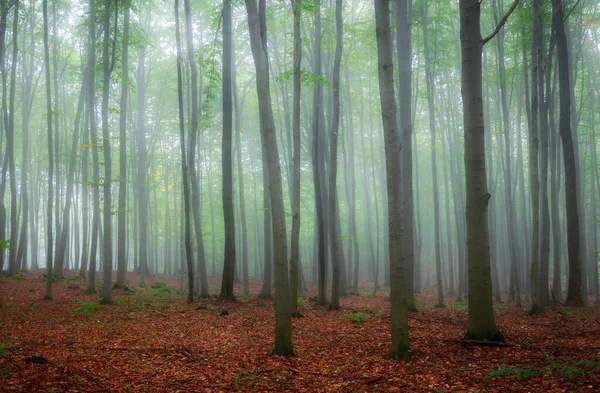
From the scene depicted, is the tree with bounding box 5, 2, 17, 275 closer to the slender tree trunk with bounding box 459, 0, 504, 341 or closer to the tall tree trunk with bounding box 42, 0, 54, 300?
the tall tree trunk with bounding box 42, 0, 54, 300

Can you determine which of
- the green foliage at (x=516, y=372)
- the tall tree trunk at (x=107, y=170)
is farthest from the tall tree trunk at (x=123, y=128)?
the green foliage at (x=516, y=372)

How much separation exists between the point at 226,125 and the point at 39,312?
718cm

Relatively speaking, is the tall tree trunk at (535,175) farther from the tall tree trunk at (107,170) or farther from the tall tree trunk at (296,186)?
the tall tree trunk at (107,170)

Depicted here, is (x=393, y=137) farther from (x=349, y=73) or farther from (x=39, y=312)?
(x=349, y=73)

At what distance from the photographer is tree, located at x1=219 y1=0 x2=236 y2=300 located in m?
12.2

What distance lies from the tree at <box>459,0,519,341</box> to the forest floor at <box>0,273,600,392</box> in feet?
1.45

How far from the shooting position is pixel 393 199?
5.51 meters

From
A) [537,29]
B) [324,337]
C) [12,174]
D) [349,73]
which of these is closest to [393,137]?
[324,337]

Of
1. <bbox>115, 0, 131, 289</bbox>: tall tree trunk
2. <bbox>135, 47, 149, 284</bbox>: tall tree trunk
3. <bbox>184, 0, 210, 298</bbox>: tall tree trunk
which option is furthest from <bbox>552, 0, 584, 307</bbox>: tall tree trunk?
<bbox>135, 47, 149, 284</bbox>: tall tree trunk

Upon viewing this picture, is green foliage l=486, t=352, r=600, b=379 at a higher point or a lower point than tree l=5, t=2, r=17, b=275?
lower

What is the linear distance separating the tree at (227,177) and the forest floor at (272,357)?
2.13 m

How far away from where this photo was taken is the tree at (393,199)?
5.46 meters

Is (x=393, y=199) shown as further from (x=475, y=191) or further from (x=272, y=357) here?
(x=272, y=357)

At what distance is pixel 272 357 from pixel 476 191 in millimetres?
4014
